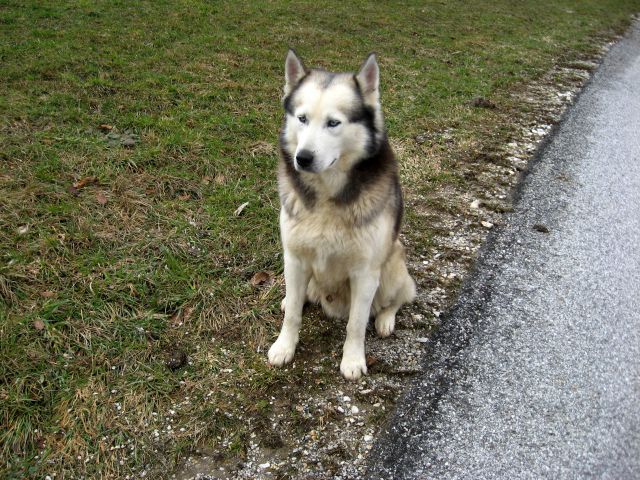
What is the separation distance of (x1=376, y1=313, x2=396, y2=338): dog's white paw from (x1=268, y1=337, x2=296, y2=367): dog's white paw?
0.61m

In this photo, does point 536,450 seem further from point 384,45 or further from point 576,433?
point 384,45

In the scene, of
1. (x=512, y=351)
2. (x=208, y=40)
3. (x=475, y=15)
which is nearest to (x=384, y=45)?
(x=208, y=40)

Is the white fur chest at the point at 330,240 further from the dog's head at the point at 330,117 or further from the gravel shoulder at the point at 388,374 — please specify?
the gravel shoulder at the point at 388,374

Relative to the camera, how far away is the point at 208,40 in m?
8.22

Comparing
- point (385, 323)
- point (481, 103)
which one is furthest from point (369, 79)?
point (481, 103)

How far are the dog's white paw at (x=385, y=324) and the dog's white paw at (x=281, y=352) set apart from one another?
61 centimetres

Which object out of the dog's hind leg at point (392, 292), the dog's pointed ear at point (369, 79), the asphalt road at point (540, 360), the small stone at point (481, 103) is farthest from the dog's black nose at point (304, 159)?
the small stone at point (481, 103)

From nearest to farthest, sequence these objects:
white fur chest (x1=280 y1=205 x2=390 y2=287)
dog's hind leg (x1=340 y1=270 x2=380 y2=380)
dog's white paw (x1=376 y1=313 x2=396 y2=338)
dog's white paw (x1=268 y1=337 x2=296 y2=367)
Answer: white fur chest (x1=280 y1=205 x2=390 y2=287)
dog's hind leg (x1=340 y1=270 x2=380 y2=380)
dog's white paw (x1=268 y1=337 x2=296 y2=367)
dog's white paw (x1=376 y1=313 x2=396 y2=338)

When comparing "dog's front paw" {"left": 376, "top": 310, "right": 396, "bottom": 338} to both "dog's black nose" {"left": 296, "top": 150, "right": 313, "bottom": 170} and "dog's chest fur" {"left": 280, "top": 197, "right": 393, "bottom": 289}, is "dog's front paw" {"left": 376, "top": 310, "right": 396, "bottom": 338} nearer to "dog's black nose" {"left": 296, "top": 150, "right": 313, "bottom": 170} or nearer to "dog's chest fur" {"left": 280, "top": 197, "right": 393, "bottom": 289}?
"dog's chest fur" {"left": 280, "top": 197, "right": 393, "bottom": 289}

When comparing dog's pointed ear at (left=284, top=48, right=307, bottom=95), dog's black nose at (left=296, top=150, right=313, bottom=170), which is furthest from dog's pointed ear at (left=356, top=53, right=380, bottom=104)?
dog's black nose at (left=296, top=150, right=313, bottom=170)

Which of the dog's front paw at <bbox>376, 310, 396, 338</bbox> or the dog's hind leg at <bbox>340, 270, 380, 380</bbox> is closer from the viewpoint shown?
the dog's hind leg at <bbox>340, 270, 380, 380</bbox>

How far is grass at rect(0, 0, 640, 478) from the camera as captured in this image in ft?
8.91

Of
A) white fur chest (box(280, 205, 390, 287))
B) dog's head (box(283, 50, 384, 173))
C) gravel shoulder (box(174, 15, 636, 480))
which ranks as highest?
dog's head (box(283, 50, 384, 173))

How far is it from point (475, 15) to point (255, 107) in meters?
9.54
